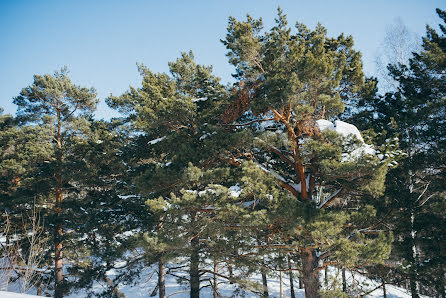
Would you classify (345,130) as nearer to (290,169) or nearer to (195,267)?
(290,169)

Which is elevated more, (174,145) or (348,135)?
(174,145)

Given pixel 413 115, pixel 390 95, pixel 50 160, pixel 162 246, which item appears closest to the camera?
pixel 162 246

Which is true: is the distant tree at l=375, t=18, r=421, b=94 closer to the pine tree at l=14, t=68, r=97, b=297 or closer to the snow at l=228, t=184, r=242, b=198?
the snow at l=228, t=184, r=242, b=198

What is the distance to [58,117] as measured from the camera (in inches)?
554

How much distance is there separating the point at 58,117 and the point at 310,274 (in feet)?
45.1

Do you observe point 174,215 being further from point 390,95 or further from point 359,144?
point 390,95

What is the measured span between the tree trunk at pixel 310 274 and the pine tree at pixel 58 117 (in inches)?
424

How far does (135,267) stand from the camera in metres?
11.3

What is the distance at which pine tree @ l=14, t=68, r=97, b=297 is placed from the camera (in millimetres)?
12898

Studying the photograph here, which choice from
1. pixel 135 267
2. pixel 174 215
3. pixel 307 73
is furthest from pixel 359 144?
pixel 135 267

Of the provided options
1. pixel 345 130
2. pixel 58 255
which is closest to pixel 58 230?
pixel 58 255

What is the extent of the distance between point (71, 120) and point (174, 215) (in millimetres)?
9617

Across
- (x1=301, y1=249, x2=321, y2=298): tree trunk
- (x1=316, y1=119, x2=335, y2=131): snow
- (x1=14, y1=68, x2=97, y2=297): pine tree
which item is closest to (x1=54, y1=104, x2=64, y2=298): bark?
(x1=14, y1=68, x2=97, y2=297): pine tree

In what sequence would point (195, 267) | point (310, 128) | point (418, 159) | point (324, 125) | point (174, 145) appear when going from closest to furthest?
1. point (324, 125)
2. point (310, 128)
3. point (418, 159)
4. point (195, 267)
5. point (174, 145)
